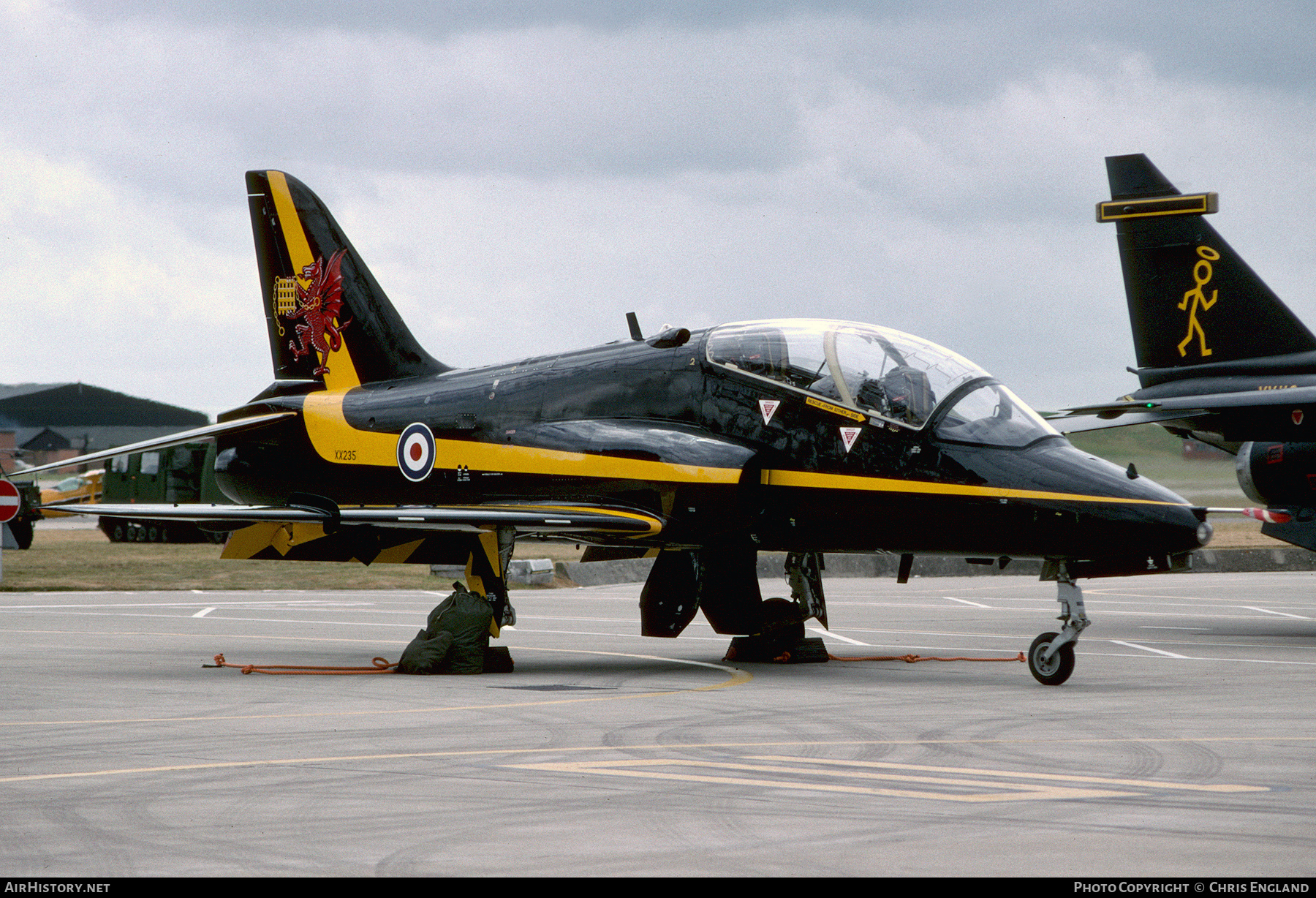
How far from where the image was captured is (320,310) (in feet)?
Answer: 58.6

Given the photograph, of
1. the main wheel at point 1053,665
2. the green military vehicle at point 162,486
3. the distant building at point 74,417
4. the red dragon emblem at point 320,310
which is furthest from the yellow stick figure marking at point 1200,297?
the distant building at point 74,417

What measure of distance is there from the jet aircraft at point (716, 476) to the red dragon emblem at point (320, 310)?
3.29 ft

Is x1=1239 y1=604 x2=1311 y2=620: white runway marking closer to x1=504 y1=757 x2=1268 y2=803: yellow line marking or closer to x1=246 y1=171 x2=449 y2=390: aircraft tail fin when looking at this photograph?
x1=246 y1=171 x2=449 y2=390: aircraft tail fin

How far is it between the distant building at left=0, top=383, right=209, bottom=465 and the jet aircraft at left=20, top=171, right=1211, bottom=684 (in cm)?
10774

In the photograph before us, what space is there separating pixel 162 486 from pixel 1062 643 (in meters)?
37.8

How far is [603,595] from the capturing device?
1079 inches

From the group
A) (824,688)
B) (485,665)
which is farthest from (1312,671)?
(485,665)

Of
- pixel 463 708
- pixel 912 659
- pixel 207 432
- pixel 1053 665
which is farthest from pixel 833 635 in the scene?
→ pixel 463 708

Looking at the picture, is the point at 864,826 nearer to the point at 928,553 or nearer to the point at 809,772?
the point at 809,772

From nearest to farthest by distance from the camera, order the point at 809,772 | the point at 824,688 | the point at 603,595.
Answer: the point at 809,772 < the point at 824,688 < the point at 603,595

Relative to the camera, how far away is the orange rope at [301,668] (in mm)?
13698

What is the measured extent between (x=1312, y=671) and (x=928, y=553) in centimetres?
404

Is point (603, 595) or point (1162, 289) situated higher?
point (1162, 289)
